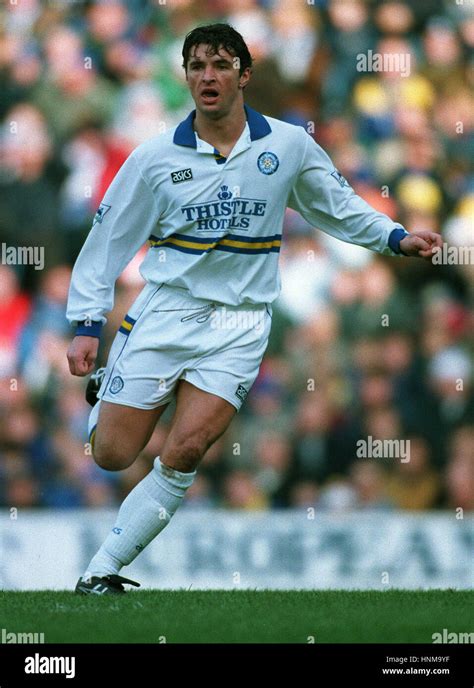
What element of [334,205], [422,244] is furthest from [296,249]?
[422,244]

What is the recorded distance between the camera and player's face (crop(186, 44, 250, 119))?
20.0ft

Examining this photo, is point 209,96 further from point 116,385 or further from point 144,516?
point 144,516

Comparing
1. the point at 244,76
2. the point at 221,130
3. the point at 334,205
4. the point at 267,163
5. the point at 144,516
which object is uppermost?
the point at 244,76

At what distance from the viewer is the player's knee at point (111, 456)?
20.4 ft

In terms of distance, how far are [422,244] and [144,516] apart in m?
1.66

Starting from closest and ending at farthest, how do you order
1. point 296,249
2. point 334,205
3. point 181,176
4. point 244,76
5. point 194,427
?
point 194,427, point 181,176, point 244,76, point 334,205, point 296,249

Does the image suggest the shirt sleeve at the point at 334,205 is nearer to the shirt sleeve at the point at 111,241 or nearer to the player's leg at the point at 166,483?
the shirt sleeve at the point at 111,241

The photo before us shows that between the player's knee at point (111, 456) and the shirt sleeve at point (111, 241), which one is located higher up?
the shirt sleeve at point (111, 241)

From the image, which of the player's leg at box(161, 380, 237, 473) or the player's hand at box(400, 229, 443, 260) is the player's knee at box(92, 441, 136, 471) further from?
the player's hand at box(400, 229, 443, 260)

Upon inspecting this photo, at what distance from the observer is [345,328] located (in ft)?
31.8

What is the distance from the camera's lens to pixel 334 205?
21.3 ft

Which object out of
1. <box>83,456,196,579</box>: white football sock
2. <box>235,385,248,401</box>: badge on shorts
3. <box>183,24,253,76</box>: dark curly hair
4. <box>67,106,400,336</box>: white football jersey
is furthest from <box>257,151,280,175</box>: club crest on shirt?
<box>83,456,196,579</box>: white football sock

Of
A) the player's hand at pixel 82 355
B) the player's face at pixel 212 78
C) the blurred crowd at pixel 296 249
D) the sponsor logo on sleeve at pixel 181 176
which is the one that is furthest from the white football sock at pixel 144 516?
the blurred crowd at pixel 296 249

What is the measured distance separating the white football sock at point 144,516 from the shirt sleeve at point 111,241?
0.71 metres
